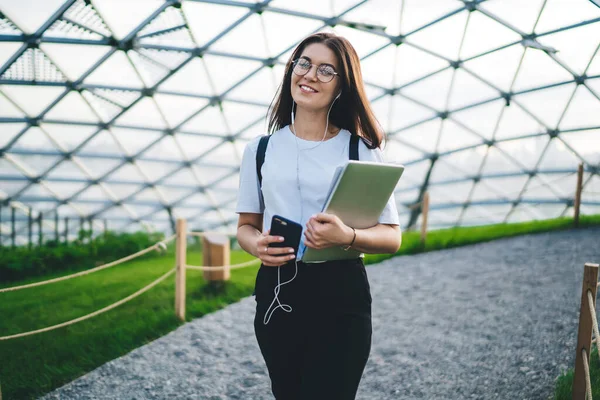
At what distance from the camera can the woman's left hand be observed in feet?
4.85

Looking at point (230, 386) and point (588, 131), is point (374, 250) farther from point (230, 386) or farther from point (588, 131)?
point (588, 131)

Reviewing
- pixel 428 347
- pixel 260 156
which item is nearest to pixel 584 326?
pixel 428 347

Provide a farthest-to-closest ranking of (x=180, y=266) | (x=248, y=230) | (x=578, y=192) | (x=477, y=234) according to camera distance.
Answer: (x=477, y=234)
(x=578, y=192)
(x=180, y=266)
(x=248, y=230)

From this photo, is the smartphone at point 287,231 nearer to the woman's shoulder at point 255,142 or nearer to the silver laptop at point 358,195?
the silver laptop at point 358,195

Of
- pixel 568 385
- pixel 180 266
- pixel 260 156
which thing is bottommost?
pixel 568 385

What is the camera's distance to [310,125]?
1793 mm

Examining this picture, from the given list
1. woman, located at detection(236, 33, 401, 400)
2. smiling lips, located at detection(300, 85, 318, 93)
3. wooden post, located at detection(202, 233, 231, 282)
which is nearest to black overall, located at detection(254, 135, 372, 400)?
woman, located at detection(236, 33, 401, 400)

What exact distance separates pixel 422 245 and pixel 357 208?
8.65 meters

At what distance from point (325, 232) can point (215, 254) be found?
216 inches

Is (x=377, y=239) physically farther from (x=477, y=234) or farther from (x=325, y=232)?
(x=477, y=234)

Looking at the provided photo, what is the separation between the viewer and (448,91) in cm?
1279

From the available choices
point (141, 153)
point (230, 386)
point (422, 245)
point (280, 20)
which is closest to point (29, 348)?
point (230, 386)

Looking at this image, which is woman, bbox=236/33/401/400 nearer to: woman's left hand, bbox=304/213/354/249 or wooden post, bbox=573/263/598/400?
woman's left hand, bbox=304/213/354/249

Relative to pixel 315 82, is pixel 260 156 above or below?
below
